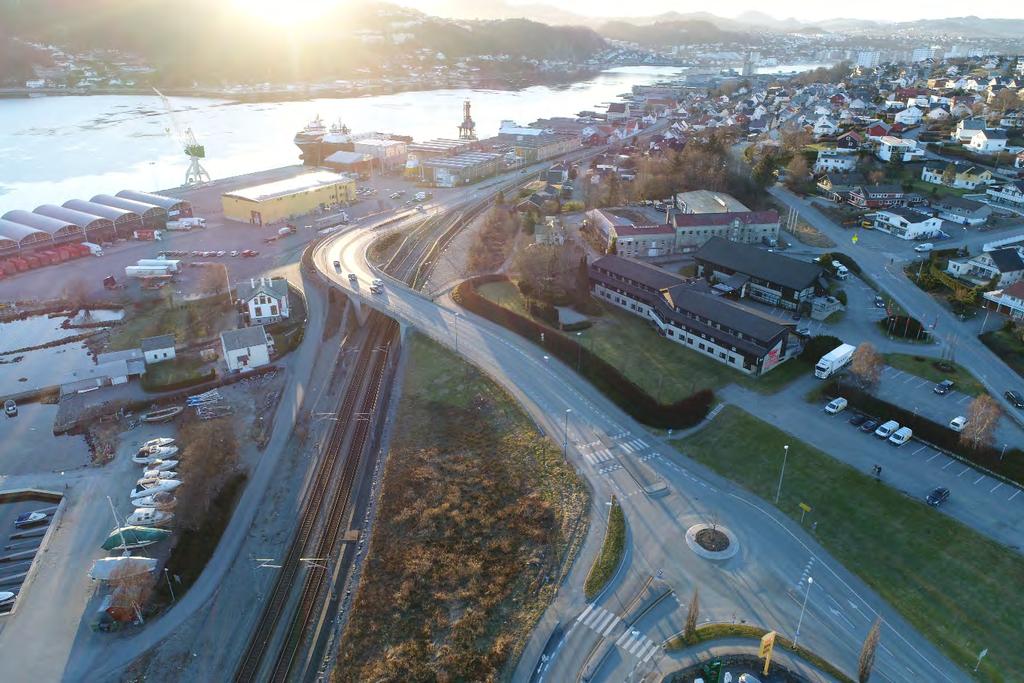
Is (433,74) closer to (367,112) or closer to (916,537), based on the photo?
(367,112)

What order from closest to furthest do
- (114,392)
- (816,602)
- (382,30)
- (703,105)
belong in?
(816,602) < (114,392) < (703,105) < (382,30)

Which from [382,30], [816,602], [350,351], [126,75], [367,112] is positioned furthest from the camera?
[382,30]

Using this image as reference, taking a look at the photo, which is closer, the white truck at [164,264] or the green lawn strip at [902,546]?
the green lawn strip at [902,546]

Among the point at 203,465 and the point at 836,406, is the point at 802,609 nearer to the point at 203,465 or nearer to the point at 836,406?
the point at 836,406

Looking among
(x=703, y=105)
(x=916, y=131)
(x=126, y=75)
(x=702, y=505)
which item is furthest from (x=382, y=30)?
(x=702, y=505)

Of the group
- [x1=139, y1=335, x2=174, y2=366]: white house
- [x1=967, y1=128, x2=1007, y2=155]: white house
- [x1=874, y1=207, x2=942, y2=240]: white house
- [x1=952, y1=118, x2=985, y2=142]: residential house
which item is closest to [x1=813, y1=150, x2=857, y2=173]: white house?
[x1=967, y1=128, x2=1007, y2=155]: white house

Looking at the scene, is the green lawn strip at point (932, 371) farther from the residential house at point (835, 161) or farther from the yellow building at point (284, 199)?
the yellow building at point (284, 199)

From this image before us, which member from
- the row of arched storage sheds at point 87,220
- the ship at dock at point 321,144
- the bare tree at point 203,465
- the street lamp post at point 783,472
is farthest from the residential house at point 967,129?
the row of arched storage sheds at point 87,220
